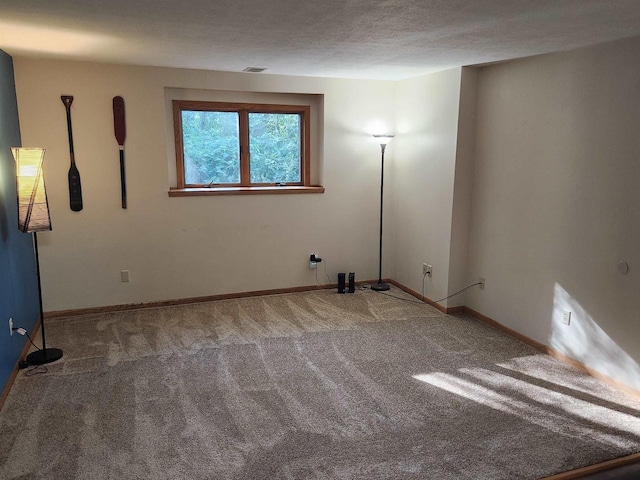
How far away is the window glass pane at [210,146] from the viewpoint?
4746 millimetres

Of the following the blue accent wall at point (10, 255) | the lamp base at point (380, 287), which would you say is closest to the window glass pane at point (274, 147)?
the lamp base at point (380, 287)

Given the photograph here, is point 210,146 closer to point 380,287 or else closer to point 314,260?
point 314,260

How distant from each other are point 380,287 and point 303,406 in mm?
2506

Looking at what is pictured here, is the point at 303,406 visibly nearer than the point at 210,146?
Yes

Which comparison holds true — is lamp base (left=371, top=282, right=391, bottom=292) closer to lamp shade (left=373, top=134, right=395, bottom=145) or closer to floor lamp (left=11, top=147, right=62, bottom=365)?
lamp shade (left=373, top=134, right=395, bottom=145)

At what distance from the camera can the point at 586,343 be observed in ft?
11.0

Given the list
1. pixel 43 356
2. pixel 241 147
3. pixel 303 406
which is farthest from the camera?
pixel 241 147

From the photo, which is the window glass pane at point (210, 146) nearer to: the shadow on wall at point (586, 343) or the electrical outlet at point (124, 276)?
the electrical outlet at point (124, 276)

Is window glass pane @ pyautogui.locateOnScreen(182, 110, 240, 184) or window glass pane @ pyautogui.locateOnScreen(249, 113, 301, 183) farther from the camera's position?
window glass pane @ pyautogui.locateOnScreen(249, 113, 301, 183)

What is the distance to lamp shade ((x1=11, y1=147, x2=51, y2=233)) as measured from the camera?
10.5ft

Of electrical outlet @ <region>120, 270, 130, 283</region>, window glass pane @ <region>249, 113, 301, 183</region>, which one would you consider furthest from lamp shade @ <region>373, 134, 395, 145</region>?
electrical outlet @ <region>120, 270, 130, 283</region>

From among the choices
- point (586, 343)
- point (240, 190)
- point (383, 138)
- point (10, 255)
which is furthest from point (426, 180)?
point (10, 255)

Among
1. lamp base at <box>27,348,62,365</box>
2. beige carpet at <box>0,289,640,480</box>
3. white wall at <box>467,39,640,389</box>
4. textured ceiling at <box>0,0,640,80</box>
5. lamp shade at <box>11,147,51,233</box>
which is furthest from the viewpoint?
lamp base at <box>27,348,62,365</box>

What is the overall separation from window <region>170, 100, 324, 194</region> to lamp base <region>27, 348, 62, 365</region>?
1.80 m
